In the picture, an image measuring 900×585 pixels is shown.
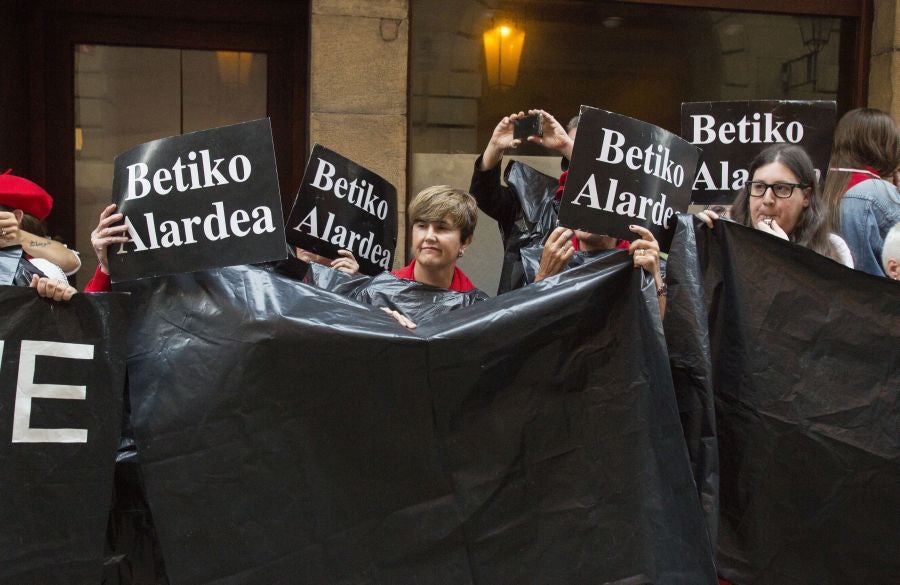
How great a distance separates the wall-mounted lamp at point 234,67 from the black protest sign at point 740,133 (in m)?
3.13

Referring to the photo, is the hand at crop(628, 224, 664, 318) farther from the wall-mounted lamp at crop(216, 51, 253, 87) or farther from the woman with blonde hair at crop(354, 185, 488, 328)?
the wall-mounted lamp at crop(216, 51, 253, 87)

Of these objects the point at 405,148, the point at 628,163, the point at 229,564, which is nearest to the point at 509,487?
the point at 229,564

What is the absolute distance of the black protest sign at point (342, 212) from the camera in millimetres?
3855

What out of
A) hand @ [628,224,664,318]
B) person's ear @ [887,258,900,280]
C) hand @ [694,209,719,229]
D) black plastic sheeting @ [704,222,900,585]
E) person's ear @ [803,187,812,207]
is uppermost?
person's ear @ [803,187,812,207]

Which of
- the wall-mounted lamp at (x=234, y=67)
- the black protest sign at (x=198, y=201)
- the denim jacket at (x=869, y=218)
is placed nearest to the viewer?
the black protest sign at (x=198, y=201)

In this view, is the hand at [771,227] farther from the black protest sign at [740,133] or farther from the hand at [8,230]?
the hand at [8,230]

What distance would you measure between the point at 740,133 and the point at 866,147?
0.57 metres

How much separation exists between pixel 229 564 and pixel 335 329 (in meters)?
0.69

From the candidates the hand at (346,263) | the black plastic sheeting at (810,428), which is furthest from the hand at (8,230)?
the black plastic sheeting at (810,428)

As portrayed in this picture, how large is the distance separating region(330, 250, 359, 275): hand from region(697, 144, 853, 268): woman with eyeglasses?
1.45 m

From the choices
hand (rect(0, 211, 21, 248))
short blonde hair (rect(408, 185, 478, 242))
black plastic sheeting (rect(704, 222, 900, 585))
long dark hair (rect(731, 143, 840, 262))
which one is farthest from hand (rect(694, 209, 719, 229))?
hand (rect(0, 211, 21, 248))

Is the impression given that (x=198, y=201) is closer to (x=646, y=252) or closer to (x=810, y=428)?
(x=646, y=252)

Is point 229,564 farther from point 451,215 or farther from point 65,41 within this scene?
point 65,41

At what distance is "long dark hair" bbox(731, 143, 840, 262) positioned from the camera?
3.35 meters
